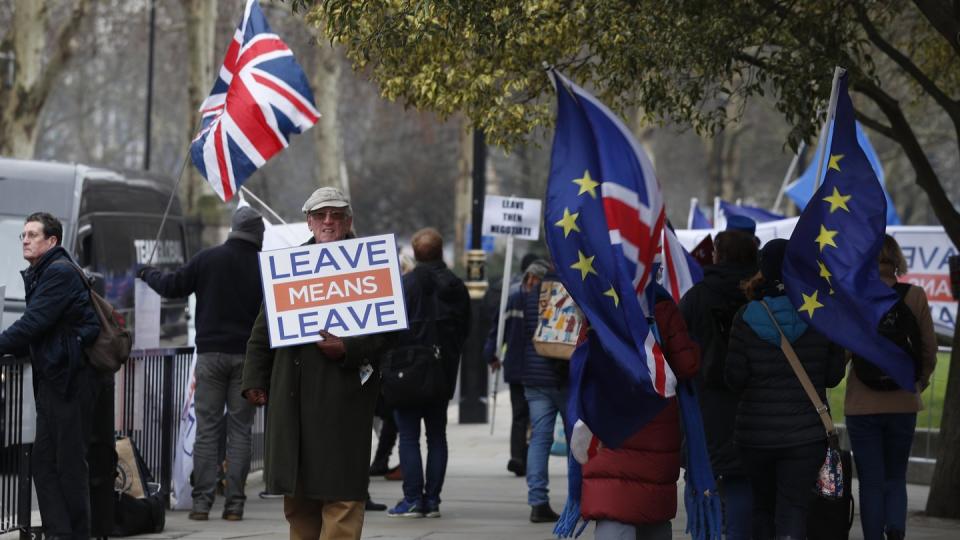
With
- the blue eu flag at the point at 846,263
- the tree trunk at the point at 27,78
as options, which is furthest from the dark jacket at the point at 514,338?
the tree trunk at the point at 27,78

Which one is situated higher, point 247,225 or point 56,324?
point 247,225

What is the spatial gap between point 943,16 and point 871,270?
3495mm

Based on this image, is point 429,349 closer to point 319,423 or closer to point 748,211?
point 319,423

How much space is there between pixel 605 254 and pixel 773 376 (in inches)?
47.0

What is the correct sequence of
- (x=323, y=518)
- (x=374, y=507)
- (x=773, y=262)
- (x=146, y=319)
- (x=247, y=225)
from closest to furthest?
(x=323, y=518) → (x=773, y=262) → (x=247, y=225) → (x=146, y=319) → (x=374, y=507)

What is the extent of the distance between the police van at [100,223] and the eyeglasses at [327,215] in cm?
732

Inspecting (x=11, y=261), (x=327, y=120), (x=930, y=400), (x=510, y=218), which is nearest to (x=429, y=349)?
(x=930, y=400)

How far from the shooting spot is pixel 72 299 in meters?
8.81

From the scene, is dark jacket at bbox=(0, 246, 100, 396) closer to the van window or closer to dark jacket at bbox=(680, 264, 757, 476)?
dark jacket at bbox=(680, 264, 757, 476)

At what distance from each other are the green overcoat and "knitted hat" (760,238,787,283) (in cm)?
186

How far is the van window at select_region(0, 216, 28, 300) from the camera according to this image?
1476 cm

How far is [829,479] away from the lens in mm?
7875

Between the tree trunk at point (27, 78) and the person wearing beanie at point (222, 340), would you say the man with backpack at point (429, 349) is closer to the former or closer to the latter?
the person wearing beanie at point (222, 340)

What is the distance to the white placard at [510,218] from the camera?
18453 millimetres
